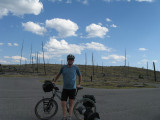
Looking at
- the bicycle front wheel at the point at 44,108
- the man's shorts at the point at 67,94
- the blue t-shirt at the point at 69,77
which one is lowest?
the bicycle front wheel at the point at 44,108

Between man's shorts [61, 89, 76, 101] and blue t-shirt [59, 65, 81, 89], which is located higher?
blue t-shirt [59, 65, 81, 89]

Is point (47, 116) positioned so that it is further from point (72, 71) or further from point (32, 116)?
point (72, 71)

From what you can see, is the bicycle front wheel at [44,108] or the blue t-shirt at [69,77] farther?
the bicycle front wheel at [44,108]

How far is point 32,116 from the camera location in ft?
21.1

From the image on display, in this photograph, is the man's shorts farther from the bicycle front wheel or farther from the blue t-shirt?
the bicycle front wheel

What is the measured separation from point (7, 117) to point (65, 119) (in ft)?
6.88

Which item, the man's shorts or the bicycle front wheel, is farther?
the bicycle front wheel

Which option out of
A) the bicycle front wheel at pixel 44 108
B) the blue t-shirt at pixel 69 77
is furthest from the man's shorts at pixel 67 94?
the bicycle front wheel at pixel 44 108

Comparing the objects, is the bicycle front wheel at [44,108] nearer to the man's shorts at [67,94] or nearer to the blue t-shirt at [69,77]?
the man's shorts at [67,94]

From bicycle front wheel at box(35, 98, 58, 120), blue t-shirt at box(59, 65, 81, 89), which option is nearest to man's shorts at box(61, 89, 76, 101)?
blue t-shirt at box(59, 65, 81, 89)

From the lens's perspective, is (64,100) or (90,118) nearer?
(90,118)

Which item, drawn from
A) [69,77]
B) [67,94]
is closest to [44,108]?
[67,94]

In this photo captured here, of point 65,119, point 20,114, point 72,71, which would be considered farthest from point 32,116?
point 72,71

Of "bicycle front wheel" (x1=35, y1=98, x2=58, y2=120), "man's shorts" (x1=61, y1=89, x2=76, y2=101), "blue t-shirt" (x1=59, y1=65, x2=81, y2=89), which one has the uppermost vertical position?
"blue t-shirt" (x1=59, y1=65, x2=81, y2=89)
